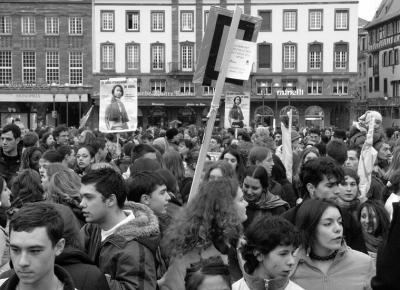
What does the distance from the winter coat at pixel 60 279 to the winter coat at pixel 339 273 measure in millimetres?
1653

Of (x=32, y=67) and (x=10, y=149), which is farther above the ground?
(x=32, y=67)

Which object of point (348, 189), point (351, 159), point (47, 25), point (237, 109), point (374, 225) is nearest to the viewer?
point (374, 225)

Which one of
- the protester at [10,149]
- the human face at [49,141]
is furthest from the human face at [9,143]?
the human face at [49,141]

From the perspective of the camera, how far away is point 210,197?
4.50 m

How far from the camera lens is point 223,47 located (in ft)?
23.9

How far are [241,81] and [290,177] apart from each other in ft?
9.20

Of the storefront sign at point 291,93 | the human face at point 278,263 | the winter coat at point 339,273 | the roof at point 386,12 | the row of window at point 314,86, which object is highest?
the roof at point 386,12

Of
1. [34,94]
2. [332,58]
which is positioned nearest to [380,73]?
[332,58]

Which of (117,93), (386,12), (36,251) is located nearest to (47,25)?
(386,12)

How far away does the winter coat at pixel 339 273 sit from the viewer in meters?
4.38

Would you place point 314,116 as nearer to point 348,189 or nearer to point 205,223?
point 348,189

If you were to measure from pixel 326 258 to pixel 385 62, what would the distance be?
218ft

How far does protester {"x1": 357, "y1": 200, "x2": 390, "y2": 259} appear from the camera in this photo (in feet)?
17.7

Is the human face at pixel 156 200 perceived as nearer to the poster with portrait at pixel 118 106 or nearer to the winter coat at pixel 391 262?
the winter coat at pixel 391 262
